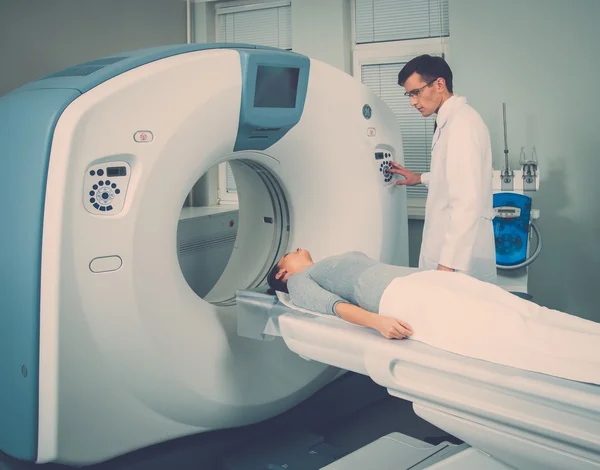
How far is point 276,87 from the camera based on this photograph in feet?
6.11

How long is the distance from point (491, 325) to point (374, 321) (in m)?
0.26

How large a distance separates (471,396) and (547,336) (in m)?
0.19

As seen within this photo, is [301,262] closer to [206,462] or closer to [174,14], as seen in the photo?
[206,462]

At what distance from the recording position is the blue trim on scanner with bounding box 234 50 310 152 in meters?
1.79

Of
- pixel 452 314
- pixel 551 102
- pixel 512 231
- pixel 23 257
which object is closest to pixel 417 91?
pixel 512 231

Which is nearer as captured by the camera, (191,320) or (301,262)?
(191,320)

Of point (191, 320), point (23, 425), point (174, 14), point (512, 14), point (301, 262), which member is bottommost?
point (23, 425)

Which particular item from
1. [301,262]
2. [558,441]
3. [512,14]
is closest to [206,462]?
[301,262]

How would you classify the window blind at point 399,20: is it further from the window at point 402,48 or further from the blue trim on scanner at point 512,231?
the blue trim on scanner at point 512,231

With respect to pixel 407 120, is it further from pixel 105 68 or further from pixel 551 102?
pixel 105 68

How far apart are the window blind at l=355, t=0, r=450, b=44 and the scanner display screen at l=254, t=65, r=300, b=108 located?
4.35 ft

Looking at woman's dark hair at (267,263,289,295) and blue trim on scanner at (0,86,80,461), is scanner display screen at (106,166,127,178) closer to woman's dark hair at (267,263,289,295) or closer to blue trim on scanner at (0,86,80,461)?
blue trim on scanner at (0,86,80,461)

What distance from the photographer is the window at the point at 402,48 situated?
3.02 m

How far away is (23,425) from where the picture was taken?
157 centimetres
